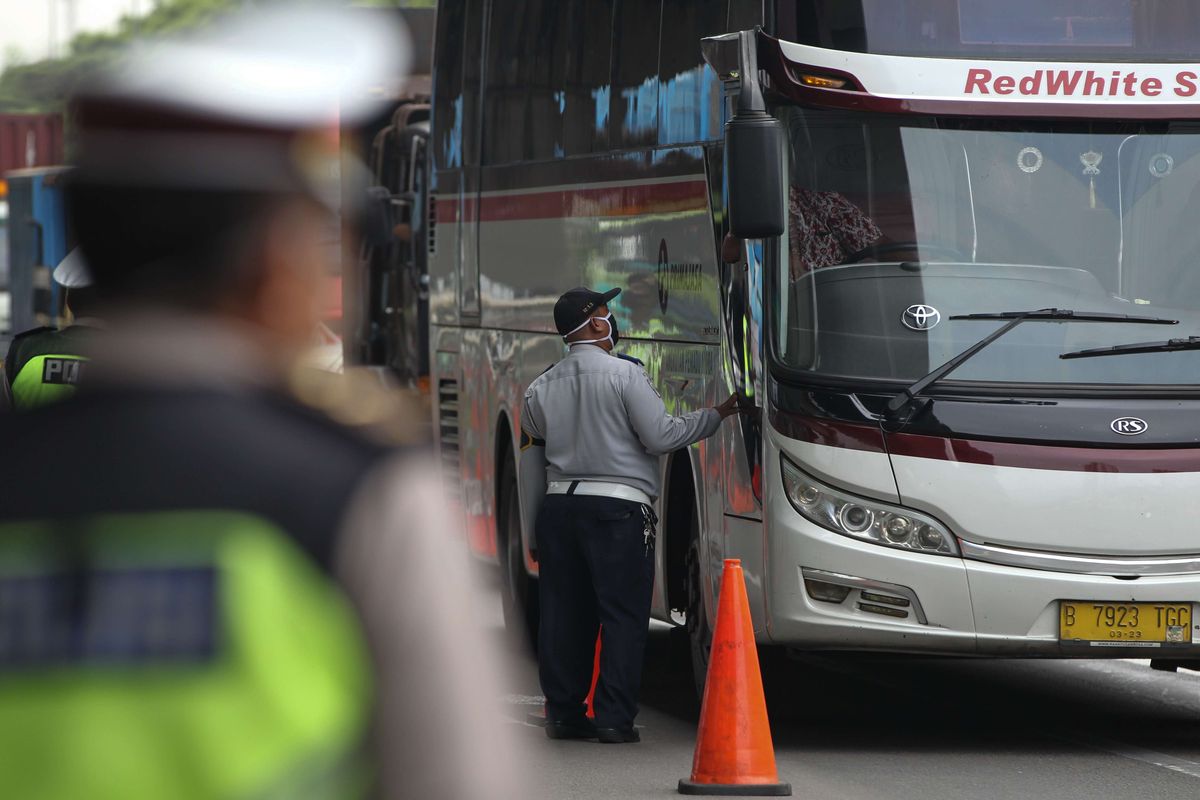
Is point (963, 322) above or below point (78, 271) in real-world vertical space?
below

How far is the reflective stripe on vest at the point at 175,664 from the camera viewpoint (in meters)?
1.81

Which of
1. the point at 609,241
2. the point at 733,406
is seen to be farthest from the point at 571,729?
the point at 609,241

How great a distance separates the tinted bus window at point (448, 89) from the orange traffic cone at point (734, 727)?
6.77 meters

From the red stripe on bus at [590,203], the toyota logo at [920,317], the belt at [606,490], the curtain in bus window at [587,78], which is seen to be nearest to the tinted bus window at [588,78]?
the curtain in bus window at [587,78]

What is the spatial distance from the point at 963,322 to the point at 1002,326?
5.8 inches

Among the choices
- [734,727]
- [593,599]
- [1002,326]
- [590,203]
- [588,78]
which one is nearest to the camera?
[734,727]

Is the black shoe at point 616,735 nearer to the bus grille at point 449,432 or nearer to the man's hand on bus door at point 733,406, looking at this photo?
the man's hand on bus door at point 733,406

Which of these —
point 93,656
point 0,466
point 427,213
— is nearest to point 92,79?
point 0,466

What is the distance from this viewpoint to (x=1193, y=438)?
29.3 feet

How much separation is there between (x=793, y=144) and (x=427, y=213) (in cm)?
836

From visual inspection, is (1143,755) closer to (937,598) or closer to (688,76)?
(937,598)

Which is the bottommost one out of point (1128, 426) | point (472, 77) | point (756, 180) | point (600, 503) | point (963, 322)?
point (600, 503)

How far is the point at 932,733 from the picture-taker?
9.95 m

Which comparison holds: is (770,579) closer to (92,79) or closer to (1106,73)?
(1106,73)
